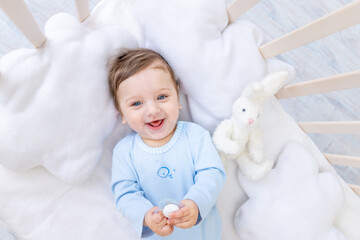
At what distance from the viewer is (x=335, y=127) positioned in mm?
887

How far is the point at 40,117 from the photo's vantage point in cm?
77

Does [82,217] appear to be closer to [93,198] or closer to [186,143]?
[93,198]

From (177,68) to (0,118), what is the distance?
1.58 ft

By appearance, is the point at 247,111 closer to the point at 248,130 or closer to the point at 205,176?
the point at 248,130

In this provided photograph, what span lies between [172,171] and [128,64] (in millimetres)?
322

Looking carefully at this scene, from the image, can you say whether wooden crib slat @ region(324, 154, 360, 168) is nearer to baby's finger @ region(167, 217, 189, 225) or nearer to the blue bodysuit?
the blue bodysuit

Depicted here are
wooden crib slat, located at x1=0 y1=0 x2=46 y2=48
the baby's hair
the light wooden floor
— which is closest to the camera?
wooden crib slat, located at x1=0 y1=0 x2=46 y2=48

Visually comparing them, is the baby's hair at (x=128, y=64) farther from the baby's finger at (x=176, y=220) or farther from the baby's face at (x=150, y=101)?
the baby's finger at (x=176, y=220)

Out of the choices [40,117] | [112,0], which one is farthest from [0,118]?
[112,0]

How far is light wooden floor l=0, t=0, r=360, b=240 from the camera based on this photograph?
139 centimetres

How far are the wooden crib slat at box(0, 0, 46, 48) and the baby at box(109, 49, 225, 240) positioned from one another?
0.69 ft

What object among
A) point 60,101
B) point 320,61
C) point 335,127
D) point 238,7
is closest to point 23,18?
point 60,101

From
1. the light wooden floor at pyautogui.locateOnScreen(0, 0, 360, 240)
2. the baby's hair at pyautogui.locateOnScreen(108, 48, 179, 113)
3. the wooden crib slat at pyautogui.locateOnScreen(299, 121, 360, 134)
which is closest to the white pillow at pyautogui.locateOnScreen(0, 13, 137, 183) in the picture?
the baby's hair at pyautogui.locateOnScreen(108, 48, 179, 113)

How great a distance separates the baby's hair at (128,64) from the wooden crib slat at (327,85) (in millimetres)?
369
